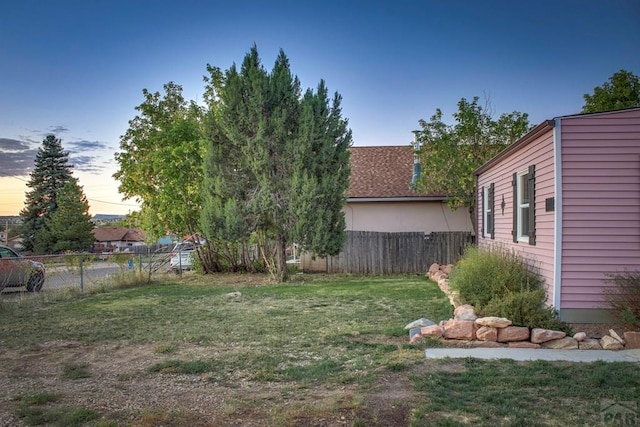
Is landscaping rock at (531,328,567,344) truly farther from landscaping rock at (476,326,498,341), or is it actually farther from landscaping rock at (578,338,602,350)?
landscaping rock at (476,326,498,341)

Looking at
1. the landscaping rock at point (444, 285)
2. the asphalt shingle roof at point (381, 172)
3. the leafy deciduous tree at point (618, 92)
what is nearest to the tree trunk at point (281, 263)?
the asphalt shingle roof at point (381, 172)

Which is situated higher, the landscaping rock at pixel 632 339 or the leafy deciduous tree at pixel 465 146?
the leafy deciduous tree at pixel 465 146

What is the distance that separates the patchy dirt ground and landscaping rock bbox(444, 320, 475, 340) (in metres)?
1.43

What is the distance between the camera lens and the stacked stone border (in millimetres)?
5324

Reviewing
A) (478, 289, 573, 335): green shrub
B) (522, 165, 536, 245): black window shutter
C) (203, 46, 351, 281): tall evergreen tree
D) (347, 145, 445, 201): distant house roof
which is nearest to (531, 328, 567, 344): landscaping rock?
(478, 289, 573, 335): green shrub

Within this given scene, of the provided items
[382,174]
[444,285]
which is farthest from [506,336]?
[382,174]

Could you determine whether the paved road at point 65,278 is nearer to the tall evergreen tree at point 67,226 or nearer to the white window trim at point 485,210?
the white window trim at point 485,210

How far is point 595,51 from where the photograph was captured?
38.7 ft

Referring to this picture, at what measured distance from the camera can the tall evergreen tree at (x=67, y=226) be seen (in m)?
38.9

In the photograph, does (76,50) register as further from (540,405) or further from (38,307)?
(540,405)

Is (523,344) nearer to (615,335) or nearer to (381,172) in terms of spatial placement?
(615,335)

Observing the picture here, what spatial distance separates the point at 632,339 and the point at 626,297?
76cm

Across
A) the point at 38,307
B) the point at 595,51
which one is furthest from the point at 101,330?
the point at 595,51

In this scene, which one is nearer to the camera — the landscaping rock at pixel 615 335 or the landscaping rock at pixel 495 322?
the landscaping rock at pixel 615 335
